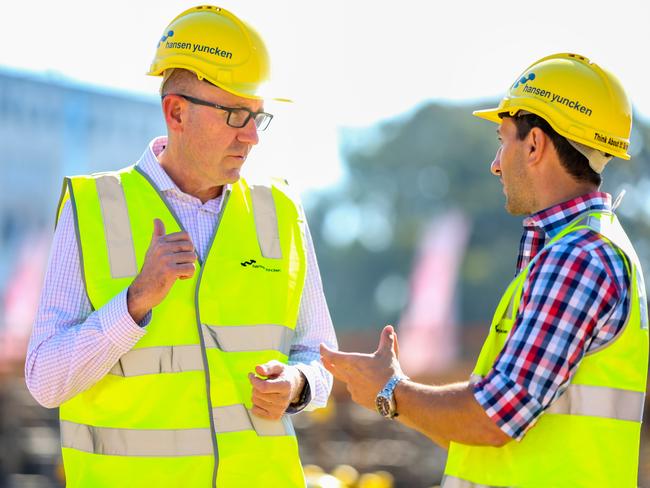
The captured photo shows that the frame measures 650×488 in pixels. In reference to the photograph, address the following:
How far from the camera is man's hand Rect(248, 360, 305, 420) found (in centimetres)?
350

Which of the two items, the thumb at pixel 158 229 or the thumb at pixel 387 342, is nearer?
the thumb at pixel 387 342

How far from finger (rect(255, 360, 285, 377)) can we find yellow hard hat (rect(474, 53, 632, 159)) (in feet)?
3.61

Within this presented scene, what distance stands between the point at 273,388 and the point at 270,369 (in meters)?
0.06

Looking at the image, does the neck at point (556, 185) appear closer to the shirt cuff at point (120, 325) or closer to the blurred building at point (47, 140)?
the shirt cuff at point (120, 325)

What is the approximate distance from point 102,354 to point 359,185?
171 ft

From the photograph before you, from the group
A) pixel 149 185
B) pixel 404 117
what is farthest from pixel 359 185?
pixel 149 185

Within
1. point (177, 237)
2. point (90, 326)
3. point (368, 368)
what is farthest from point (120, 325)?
point (368, 368)

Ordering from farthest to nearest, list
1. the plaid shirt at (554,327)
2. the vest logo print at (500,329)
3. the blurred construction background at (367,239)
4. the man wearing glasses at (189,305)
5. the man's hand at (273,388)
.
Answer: the blurred construction background at (367,239) → the man's hand at (273,388) → the man wearing glasses at (189,305) → the vest logo print at (500,329) → the plaid shirt at (554,327)

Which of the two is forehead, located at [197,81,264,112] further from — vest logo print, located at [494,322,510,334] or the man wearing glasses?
vest logo print, located at [494,322,510,334]

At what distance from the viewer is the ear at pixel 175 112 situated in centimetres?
378

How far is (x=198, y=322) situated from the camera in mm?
3549

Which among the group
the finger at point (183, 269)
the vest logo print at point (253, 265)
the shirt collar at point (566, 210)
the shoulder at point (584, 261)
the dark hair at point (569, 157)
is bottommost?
the vest logo print at point (253, 265)

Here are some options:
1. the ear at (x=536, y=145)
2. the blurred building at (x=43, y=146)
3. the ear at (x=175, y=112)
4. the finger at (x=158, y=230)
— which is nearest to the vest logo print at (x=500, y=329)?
the ear at (x=536, y=145)

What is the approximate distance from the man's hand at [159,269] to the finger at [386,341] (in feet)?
2.00
